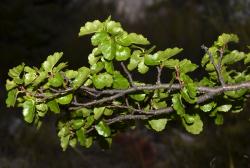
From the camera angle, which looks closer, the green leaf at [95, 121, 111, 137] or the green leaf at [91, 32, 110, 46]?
the green leaf at [91, 32, 110, 46]

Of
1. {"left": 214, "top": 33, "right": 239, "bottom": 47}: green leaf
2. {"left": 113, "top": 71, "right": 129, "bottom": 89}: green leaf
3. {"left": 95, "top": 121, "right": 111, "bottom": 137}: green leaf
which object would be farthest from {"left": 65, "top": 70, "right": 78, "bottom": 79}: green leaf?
{"left": 214, "top": 33, "right": 239, "bottom": 47}: green leaf

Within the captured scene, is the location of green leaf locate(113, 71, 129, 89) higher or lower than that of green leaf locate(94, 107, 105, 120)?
higher

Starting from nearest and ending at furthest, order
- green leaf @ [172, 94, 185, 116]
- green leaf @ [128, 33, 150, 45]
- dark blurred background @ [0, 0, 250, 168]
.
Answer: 1. green leaf @ [128, 33, 150, 45]
2. green leaf @ [172, 94, 185, 116]
3. dark blurred background @ [0, 0, 250, 168]

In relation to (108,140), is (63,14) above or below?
above

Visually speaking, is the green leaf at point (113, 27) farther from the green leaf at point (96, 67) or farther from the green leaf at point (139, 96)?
the green leaf at point (139, 96)

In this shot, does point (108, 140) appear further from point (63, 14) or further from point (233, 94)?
point (63, 14)

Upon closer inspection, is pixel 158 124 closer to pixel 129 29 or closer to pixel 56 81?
pixel 56 81

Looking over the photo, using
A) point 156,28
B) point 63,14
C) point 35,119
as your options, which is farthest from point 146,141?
point 63,14

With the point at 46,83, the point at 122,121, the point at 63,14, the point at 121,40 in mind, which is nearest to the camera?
the point at 121,40

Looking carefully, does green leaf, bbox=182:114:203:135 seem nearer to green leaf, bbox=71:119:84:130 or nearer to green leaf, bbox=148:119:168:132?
green leaf, bbox=148:119:168:132
